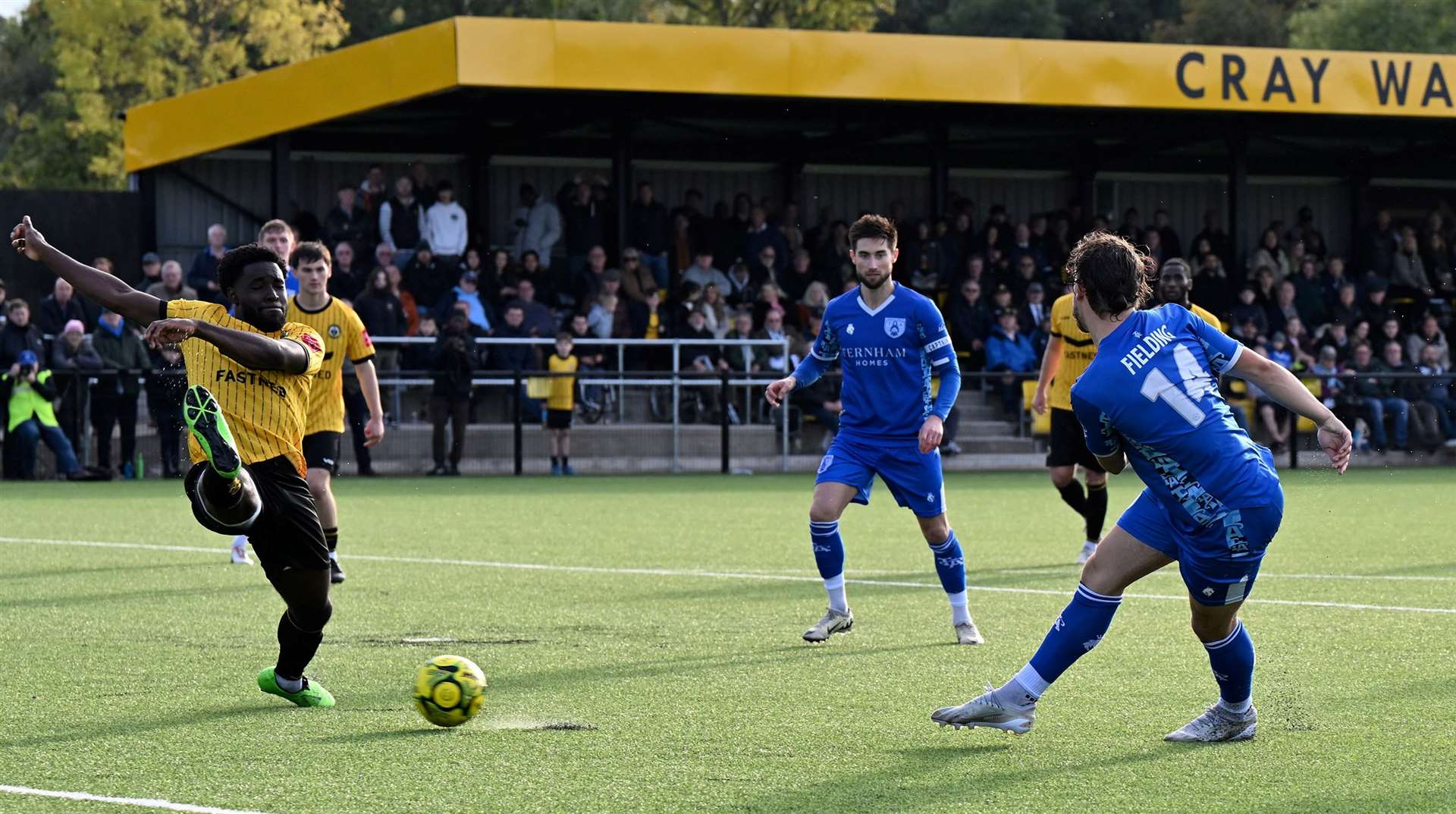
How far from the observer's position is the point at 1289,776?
5.38 m

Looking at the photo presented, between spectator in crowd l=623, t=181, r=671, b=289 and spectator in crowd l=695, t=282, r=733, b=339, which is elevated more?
spectator in crowd l=623, t=181, r=671, b=289

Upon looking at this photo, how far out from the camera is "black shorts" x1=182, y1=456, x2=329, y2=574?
655 centimetres

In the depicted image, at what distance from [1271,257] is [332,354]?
2037cm

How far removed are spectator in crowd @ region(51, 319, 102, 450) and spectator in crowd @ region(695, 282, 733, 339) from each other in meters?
7.50

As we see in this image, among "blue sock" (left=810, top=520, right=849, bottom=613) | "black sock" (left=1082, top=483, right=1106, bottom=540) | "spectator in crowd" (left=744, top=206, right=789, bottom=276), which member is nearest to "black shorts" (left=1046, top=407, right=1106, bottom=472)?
"black sock" (left=1082, top=483, right=1106, bottom=540)

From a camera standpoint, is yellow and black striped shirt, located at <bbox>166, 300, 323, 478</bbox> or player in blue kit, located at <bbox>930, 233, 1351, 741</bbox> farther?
yellow and black striped shirt, located at <bbox>166, 300, 323, 478</bbox>

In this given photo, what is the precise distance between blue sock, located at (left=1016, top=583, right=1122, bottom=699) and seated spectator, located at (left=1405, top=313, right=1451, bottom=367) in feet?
Answer: 71.8

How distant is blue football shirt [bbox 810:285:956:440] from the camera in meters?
8.70

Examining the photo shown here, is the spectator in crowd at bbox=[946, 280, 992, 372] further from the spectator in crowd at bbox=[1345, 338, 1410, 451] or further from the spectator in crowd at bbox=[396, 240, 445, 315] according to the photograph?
the spectator in crowd at bbox=[396, 240, 445, 315]

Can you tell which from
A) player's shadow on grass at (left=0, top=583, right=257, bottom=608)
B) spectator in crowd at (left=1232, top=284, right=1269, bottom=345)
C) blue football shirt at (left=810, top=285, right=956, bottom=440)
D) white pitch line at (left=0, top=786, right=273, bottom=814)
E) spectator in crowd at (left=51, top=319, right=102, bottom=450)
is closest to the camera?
white pitch line at (left=0, top=786, right=273, bottom=814)

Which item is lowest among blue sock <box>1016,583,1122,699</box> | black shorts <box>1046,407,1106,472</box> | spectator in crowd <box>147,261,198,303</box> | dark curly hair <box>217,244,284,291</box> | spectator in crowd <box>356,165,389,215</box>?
blue sock <box>1016,583,1122,699</box>

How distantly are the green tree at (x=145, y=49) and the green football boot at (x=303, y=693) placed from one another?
29.7 m

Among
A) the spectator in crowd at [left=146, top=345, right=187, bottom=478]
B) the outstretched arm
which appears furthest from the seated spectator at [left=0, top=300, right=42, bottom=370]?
the outstretched arm

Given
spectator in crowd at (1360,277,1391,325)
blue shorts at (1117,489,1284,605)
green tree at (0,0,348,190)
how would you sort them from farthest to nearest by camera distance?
green tree at (0,0,348,190), spectator in crowd at (1360,277,1391,325), blue shorts at (1117,489,1284,605)
